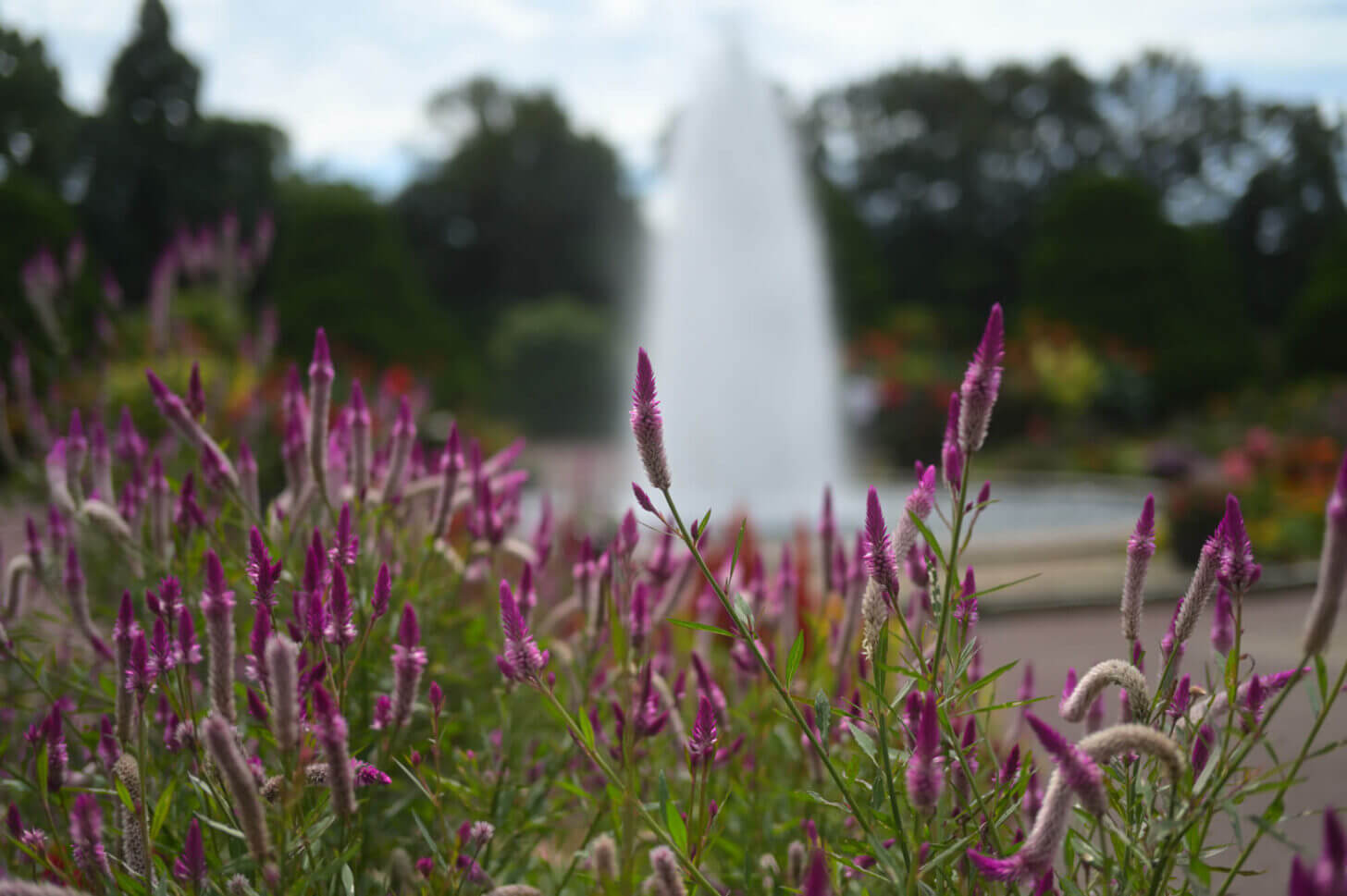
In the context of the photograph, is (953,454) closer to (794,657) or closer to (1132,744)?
(794,657)

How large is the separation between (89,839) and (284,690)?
0.44 metres

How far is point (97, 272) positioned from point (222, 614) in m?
17.5

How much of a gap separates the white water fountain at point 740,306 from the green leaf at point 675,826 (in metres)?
13.0

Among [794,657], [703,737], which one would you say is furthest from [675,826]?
[794,657]

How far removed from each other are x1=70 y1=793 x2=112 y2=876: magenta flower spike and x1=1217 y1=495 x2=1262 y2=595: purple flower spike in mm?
1281

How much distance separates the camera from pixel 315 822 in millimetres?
1292

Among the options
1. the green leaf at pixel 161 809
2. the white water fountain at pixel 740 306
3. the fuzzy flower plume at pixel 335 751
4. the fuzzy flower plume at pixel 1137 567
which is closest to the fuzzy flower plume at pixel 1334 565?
the fuzzy flower plume at pixel 1137 567

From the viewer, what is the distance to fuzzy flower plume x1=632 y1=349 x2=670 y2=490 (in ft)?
3.71

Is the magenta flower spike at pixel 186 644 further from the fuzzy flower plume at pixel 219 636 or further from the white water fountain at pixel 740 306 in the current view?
the white water fountain at pixel 740 306

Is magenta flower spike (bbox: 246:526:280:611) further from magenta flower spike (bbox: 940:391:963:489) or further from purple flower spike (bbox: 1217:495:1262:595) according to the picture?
purple flower spike (bbox: 1217:495:1262:595)

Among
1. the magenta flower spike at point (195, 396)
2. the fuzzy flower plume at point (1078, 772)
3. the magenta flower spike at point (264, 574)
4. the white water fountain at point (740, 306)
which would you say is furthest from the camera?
the white water fountain at point (740, 306)

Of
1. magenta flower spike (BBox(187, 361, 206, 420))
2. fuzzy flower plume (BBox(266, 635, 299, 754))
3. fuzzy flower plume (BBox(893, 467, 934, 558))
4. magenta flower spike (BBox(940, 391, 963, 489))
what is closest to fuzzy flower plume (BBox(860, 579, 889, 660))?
fuzzy flower plume (BBox(893, 467, 934, 558))

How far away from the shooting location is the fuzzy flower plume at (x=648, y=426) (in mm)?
1132

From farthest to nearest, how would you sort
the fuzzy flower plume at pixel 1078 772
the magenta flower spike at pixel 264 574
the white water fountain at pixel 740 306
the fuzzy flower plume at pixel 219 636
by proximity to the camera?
the white water fountain at pixel 740 306
the magenta flower spike at pixel 264 574
the fuzzy flower plume at pixel 219 636
the fuzzy flower plume at pixel 1078 772
